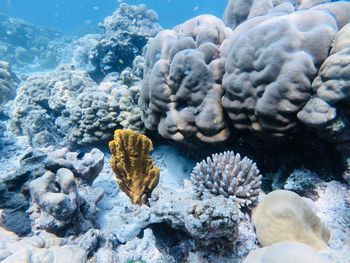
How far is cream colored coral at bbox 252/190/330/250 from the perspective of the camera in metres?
2.60

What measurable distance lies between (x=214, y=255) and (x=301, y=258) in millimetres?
1048

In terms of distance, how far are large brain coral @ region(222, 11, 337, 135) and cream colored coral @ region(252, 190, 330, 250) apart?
3.23ft

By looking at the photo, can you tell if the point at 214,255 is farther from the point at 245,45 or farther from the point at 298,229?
the point at 245,45

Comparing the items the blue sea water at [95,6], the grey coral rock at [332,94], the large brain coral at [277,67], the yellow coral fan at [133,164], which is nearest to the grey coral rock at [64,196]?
the yellow coral fan at [133,164]

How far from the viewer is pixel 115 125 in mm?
5457

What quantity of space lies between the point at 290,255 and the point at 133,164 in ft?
7.73

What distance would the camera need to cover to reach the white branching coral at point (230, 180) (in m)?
3.17

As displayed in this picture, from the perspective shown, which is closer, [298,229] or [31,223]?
[298,229]

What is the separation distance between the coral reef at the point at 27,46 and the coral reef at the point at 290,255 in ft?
67.5

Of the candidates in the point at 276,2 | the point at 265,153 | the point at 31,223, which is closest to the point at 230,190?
the point at 265,153

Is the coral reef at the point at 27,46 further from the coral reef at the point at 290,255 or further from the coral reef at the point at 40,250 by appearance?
the coral reef at the point at 290,255

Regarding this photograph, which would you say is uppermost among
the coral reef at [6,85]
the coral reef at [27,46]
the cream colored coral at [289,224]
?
the coral reef at [27,46]

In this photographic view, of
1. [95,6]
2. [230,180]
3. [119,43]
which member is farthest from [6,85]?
[95,6]

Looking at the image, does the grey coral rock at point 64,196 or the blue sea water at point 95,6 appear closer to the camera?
the grey coral rock at point 64,196
